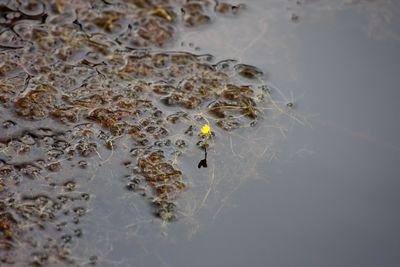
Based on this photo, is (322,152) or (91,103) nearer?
(322,152)

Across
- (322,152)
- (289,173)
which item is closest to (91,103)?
(289,173)

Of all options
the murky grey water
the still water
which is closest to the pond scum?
the still water

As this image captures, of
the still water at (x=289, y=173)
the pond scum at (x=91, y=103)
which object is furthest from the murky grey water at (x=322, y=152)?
the pond scum at (x=91, y=103)

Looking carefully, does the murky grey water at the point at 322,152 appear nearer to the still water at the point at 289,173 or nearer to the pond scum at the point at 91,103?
the still water at the point at 289,173

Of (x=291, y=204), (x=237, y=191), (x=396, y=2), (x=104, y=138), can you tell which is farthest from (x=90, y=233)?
(x=396, y=2)

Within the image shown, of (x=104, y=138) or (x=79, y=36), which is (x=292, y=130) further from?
(x=79, y=36)

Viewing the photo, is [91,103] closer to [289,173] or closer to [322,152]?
[289,173]
